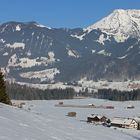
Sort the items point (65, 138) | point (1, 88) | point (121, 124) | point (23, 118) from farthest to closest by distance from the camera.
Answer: point (121, 124) < point (1, 88) < point (23, 118) < point (65, 138)

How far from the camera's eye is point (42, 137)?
2406 centimetres

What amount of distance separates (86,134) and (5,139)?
9.70 m

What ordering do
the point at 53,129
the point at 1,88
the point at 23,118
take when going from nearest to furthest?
1. the point at 53,129
2. the point at 23,118
3. the point at 1,88

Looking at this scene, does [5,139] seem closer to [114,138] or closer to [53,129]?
[53,129]

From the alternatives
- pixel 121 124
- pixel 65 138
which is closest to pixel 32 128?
pixel 65 138

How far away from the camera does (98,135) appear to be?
3014 cm

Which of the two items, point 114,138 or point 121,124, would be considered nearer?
point 114,138

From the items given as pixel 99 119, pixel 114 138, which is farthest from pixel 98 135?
pixel 99 119

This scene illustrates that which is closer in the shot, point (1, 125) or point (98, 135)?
point (1, 125)

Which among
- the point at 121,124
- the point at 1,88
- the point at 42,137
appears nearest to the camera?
the point at 42,137

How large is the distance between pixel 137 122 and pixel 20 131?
6114 centimetres

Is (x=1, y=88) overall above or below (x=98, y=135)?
above

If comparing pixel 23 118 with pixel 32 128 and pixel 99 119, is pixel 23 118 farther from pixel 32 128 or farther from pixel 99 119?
pixel 99 119

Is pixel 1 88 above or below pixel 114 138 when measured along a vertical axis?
above
